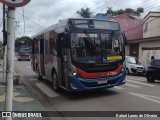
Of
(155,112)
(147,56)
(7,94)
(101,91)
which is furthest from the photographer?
(147,56)

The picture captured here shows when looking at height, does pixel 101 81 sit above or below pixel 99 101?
above

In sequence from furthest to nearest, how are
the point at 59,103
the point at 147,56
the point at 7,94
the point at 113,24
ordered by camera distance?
the point at 147,56 < the point at 113,24 < the point at 59,103 < the point at 7,94

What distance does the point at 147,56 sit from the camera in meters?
28.0

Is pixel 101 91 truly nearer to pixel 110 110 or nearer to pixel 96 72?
pixel 96 72

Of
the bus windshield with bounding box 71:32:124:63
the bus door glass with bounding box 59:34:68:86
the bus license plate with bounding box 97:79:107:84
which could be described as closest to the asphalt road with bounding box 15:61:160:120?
the bus license plate with bounding box 97:79:107:84

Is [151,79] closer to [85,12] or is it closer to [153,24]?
[153,24]

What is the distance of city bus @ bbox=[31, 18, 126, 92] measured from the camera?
10461mm

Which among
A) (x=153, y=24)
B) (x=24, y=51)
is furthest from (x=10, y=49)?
(x=24, y=51)

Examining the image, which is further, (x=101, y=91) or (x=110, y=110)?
(x=101, y=91)

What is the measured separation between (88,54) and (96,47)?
0.44 metres

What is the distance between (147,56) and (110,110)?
20212 millimetres

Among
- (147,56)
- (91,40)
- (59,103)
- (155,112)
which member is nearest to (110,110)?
(155,112)

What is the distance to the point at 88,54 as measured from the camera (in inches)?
420

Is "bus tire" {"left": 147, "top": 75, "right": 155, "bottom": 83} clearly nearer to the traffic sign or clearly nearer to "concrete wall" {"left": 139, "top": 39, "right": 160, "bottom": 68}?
"concrete wall" {"left": 139, "top": 39, "right": 160, "bottom": 68}
